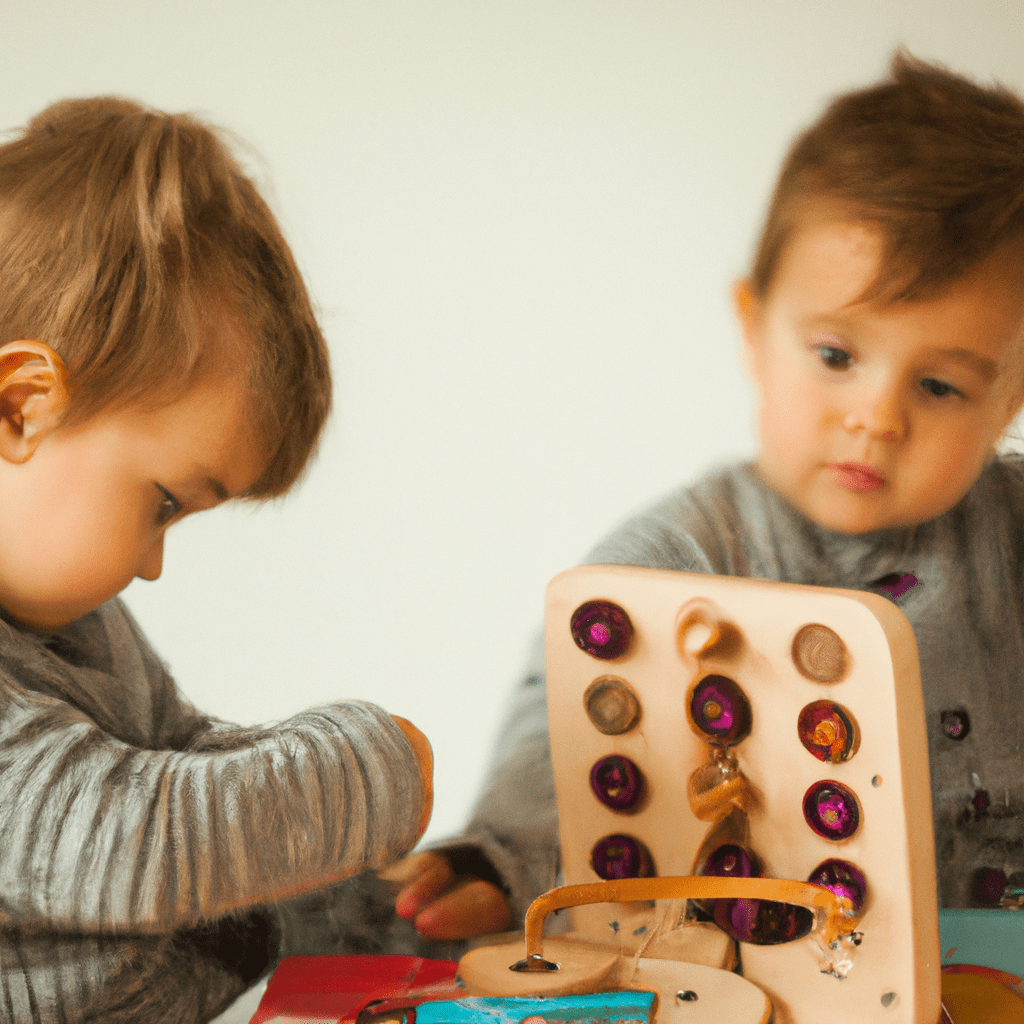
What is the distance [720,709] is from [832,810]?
0.21 ft

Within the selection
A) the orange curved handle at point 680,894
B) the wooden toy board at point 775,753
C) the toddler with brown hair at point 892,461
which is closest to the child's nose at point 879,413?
the toddler with brown hair at point 892,461

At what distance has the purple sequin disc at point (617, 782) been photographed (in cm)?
50

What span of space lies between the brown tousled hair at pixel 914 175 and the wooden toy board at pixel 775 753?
179 mm

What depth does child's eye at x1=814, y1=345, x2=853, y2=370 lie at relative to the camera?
512mm

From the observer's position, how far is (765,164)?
53 cm

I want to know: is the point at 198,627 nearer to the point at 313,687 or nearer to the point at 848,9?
the point at 313,687

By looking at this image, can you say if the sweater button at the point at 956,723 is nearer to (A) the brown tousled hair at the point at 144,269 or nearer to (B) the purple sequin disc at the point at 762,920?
(B) the purple sequin disc at the point at 762,920

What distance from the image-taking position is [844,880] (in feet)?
1.42

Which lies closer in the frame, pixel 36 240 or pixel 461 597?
pixel 36 240

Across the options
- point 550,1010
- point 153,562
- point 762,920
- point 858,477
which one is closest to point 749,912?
point 762,920

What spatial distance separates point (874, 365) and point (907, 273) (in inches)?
1.8

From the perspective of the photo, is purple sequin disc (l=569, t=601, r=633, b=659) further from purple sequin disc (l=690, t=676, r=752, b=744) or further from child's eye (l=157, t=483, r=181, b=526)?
child's eye (l=157, t=483, r=181, b=526)

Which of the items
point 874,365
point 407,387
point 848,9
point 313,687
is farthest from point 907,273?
point 313,687

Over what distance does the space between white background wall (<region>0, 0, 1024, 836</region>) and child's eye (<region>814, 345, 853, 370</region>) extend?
0.04 meters
